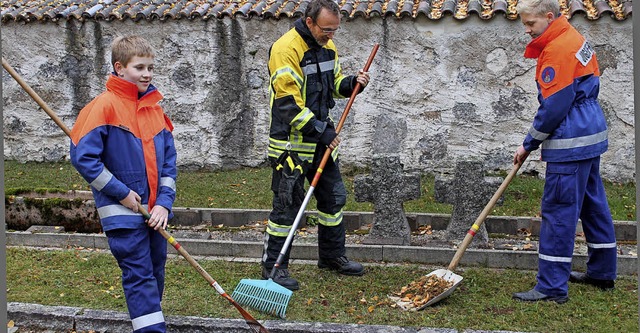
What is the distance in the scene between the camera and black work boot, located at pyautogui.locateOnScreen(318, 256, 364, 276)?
6078 millimetres

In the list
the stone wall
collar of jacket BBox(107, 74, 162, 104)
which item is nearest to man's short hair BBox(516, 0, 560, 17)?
collar of jacket BBox(107, 74, 162, 104)

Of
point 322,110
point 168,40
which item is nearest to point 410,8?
point 168,40

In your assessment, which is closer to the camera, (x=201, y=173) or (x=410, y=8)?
(x=410, y=8)

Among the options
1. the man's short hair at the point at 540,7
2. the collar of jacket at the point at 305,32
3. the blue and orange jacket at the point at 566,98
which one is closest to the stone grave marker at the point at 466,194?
the blue and orange jacket at the point at 566,98

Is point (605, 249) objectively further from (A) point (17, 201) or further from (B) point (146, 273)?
(A) point (17, 201)

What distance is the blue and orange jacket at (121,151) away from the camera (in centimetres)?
424

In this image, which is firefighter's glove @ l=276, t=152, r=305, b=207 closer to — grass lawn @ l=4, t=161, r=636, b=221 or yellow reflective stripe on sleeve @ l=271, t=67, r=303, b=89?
yellow reflective stripe on sleeve @ l=271, t=67, r=303, b=89

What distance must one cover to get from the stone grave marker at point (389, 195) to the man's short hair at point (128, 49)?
295 cm

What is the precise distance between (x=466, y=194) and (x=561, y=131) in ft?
5.42

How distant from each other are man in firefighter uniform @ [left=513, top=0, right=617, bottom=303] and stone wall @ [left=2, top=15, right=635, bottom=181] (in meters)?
4.55

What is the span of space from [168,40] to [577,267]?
704 centimetres

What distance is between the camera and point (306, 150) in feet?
18.9

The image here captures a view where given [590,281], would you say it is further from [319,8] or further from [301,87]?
[319,8]

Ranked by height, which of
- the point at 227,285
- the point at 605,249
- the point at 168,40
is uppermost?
the point at 168,40
